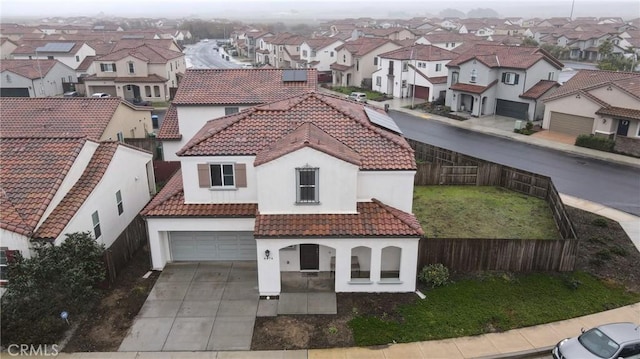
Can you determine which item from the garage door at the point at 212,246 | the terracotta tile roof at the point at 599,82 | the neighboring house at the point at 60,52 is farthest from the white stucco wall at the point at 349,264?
the neighboring house at the point at 60,52

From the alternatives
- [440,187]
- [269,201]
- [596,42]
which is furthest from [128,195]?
[596,42]

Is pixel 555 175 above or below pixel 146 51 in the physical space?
below

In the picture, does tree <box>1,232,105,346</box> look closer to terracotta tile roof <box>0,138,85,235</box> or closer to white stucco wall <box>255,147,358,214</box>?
terracotta tile roof <box>0,138,85,235</box>

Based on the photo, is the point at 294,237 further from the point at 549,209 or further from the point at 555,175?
the point at 555,175

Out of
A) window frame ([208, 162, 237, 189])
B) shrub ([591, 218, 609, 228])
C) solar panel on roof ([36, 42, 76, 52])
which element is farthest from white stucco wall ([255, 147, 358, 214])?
solar panel on roof ([36, 42, 76, 52])

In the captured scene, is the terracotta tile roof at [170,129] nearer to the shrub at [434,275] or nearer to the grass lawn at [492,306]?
the shrub at [434,275]

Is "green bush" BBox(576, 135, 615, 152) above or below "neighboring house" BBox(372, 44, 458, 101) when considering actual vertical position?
below

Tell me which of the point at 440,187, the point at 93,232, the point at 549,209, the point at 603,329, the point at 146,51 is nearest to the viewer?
the point at 603,329
